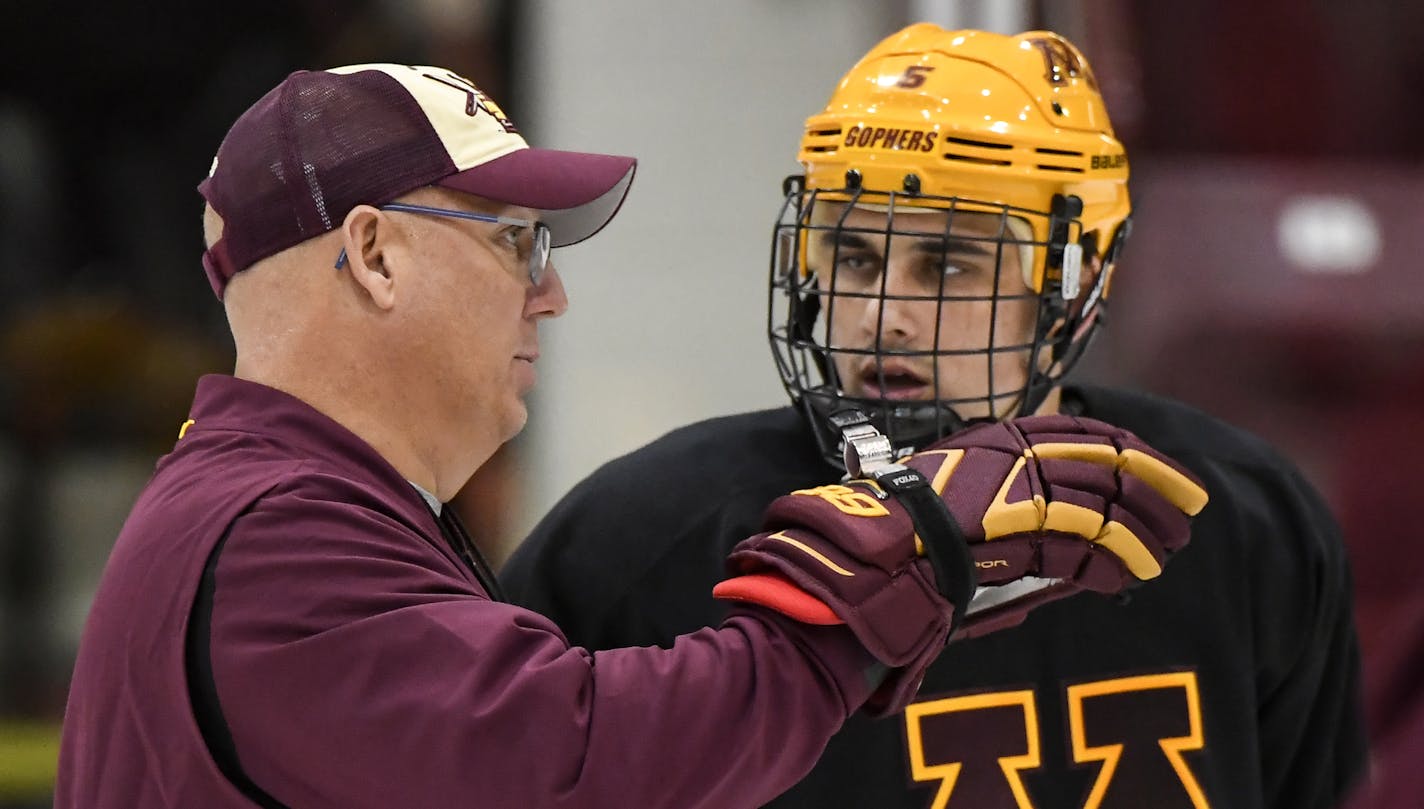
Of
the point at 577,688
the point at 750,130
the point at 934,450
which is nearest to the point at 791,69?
the point at 750,130

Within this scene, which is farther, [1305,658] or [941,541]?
[1305,658]

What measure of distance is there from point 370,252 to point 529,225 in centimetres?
15

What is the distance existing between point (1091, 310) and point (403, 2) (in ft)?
6.96

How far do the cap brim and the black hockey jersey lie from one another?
406 millimetres

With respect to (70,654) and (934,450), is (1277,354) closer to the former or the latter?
(934,450)

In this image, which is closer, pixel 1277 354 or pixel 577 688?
pixel 577 688

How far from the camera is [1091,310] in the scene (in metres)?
2.06

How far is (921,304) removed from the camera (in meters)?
1.96

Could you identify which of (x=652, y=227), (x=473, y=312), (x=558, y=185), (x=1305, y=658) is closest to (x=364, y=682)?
(x=473, y=312)

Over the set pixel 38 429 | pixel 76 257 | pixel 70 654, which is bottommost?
pixel 70 654

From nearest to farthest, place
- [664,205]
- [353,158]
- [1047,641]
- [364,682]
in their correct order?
[364,682] < [353,158] < [1047,641] < [664,205]

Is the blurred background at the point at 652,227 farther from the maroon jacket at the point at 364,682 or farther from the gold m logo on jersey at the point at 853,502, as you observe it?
the maroon jacket at the point at 364,682

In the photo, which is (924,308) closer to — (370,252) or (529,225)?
(529,225)

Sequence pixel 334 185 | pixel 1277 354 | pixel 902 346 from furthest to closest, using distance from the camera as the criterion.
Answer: pixel 1277 354, pixel 902 346, pixel 334 185
